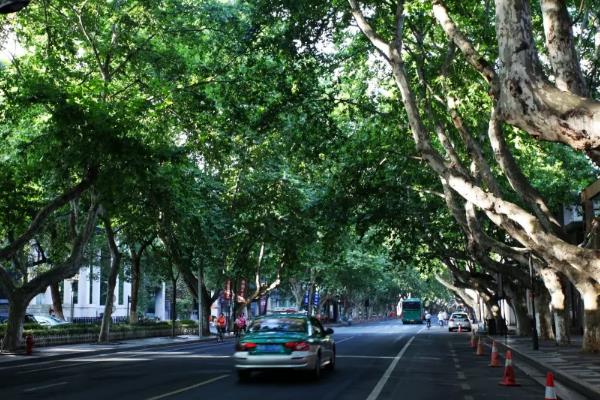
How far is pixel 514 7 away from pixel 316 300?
Answer: 64.4 m

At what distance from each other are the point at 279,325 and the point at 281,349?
1.26 meters

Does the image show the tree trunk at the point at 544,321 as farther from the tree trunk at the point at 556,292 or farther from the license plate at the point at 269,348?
the license plate at the point at 269,348

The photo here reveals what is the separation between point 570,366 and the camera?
1606cm

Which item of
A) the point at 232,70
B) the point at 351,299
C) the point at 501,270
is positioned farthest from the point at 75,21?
the point at 351,299

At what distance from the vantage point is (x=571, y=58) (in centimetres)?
977

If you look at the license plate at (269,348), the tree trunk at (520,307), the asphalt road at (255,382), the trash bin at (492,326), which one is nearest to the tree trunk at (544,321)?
the tree trunk at (520,307)

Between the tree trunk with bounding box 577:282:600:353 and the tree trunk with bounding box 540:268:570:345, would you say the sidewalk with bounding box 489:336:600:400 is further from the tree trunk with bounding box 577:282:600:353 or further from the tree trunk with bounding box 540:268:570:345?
the tree trunk with bounding box 540:268:570:345

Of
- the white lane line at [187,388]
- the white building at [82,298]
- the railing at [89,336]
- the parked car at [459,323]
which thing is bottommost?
the parked car at [459,323]

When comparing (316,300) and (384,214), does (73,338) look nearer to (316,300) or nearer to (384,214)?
(384,214)

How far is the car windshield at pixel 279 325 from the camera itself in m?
14.4

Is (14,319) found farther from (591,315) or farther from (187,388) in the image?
(591,315)

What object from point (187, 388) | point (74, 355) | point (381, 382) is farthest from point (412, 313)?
point (187, 388)

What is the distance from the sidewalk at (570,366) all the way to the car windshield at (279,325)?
5.42 meters

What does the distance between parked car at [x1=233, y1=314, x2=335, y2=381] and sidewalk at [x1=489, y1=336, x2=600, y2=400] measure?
5036 mm
